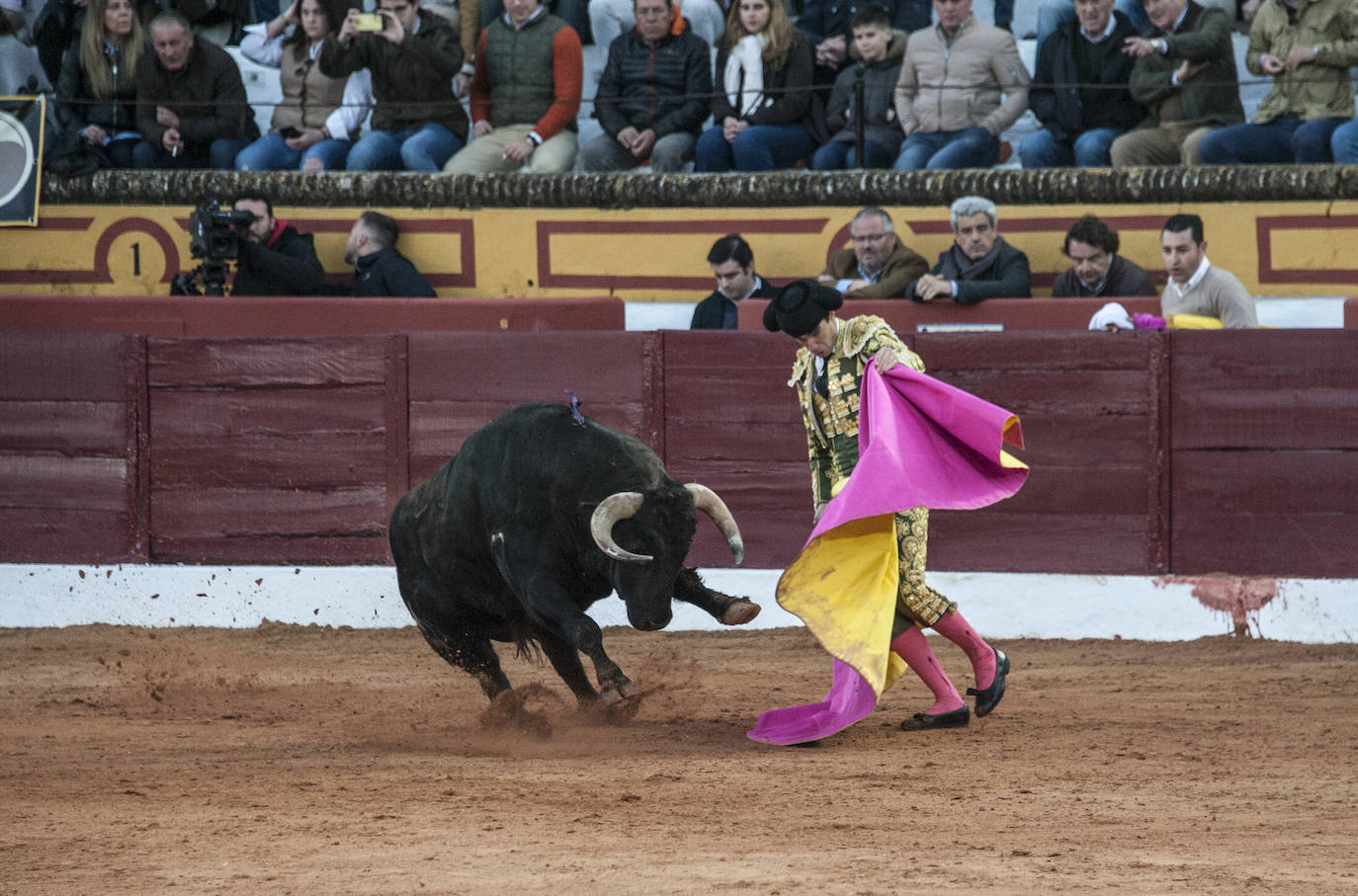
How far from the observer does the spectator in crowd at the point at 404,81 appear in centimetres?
871

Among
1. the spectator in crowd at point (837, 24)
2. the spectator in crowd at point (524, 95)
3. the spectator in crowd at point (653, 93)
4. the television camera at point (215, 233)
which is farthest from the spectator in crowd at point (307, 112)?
the spectator in crowd at point (837, 24)

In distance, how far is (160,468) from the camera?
7984mm

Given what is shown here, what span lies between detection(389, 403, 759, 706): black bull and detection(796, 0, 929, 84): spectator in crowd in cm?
390

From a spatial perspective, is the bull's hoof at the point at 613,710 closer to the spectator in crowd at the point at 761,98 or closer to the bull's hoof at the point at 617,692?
the bull's hoof at the point at 617,692

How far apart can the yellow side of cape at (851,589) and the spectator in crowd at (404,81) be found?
473 centimetres

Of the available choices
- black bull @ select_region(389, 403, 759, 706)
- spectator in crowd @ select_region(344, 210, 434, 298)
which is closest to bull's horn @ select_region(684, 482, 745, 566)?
black bull @ select_region(389, 403, 759, 706)

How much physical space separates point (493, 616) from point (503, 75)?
4.28 m

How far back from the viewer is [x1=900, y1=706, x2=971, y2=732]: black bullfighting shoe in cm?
500

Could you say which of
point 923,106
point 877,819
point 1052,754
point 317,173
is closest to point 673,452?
point 923,106

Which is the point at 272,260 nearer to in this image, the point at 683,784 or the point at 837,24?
the point at 837,24

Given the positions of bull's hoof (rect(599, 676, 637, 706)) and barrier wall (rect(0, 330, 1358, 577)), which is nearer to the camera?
bull's hoof (rect(599, 676, 637, 706))

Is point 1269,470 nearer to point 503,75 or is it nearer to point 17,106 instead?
point 503,75

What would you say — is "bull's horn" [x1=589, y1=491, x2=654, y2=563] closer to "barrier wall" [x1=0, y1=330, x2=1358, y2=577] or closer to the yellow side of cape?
the yellow side of cape

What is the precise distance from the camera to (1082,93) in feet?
26.6
